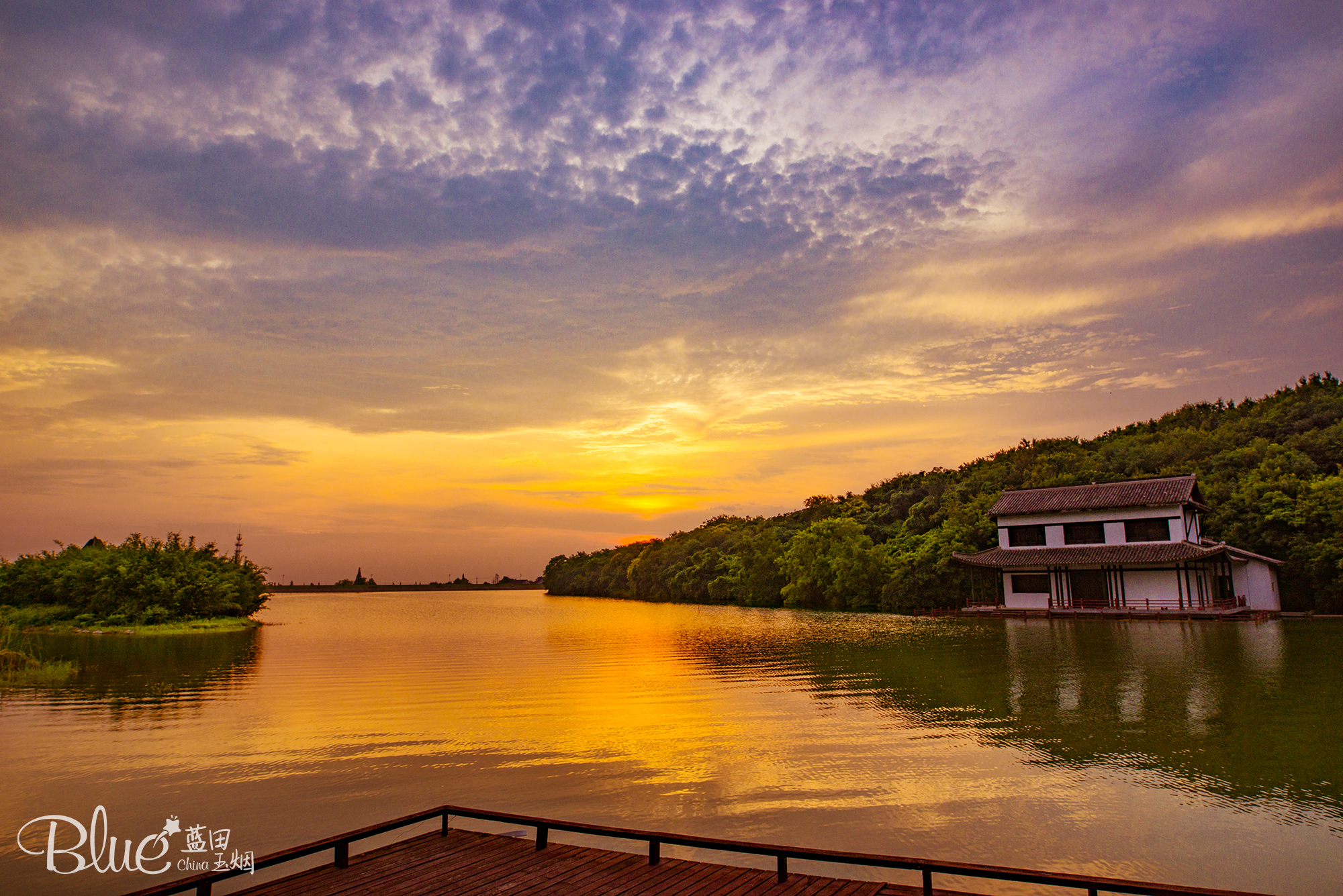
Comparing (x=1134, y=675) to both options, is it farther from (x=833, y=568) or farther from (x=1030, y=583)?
(x=833, y=568)

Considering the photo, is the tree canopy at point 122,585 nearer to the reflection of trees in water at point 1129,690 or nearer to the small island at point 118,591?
the small island at point 118,591

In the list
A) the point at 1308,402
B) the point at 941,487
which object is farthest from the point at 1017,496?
the point at 1308,402

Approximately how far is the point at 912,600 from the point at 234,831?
4601 cm

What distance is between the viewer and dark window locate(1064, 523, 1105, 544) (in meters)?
41.8

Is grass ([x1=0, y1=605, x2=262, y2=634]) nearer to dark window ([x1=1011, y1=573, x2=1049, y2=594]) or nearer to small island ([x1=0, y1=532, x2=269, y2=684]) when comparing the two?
small island ([x1=0, y1=532, x2=269, y2=684])

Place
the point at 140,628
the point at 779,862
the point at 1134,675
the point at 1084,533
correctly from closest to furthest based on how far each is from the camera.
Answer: the point at 779,862
the point at 1134,675
the point at 140,628
the point at 1084,533

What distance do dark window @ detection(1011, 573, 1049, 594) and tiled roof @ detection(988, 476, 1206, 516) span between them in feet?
12.3

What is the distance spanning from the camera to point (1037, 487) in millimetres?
51469

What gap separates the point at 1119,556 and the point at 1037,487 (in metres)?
13.0

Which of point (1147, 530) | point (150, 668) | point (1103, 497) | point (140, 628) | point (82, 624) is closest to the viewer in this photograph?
point (150, 668)

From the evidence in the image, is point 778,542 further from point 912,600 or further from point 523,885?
point 523,885

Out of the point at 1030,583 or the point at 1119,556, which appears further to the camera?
the point at 1030,583

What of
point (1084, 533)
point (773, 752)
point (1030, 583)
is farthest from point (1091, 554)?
point (773, 752)

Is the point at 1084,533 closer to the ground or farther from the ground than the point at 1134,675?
farther from the ground
